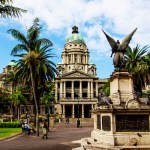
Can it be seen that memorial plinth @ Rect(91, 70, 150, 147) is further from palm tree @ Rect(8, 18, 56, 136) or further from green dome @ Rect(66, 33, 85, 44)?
green dome @ Rect(66, 33, 85, 44)

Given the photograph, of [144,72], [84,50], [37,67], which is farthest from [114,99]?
[84,50]

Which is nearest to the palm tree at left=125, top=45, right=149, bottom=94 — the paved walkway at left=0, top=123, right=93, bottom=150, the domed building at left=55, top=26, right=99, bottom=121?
the paved walkway at left=0, top=123, right=93, bottom=150

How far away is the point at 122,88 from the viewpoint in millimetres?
17578

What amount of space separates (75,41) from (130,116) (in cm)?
11108

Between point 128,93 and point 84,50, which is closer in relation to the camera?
point 128,93

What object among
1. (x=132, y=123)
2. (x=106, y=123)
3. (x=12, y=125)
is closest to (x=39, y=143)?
(x=106, y=123)

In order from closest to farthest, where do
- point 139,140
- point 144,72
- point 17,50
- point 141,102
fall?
point 139,140, point 141,102, point 17,50, point 144,72

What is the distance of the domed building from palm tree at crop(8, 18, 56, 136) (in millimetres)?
64990

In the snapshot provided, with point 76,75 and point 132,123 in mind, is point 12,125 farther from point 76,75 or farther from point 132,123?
point 76,75

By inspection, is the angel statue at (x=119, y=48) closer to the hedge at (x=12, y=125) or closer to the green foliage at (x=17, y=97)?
the hedge at (x=12, y=125)

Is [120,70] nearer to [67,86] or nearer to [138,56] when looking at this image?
[138,56]

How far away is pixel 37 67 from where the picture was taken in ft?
112

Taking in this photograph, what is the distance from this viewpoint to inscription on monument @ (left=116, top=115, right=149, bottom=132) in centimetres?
1595

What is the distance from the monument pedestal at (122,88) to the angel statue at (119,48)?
2.29ft
